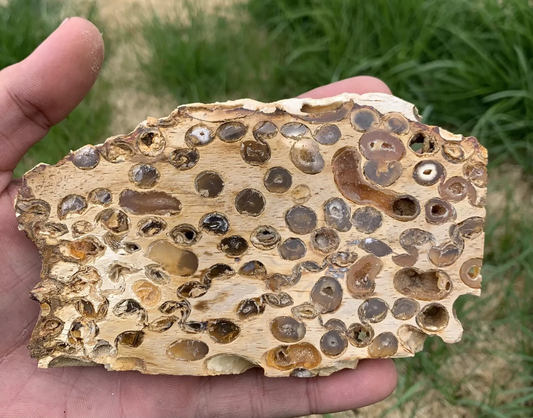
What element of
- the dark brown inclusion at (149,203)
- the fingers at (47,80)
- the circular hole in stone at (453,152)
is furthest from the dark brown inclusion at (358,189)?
the fingers at (47,80)

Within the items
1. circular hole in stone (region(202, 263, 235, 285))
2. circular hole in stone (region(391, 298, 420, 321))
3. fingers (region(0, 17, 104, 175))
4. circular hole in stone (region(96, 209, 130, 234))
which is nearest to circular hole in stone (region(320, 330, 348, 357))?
circular hole in stone (region(391, 298, 420, 321))

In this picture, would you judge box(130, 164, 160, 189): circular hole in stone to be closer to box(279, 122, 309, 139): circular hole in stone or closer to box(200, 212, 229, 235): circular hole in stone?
box(200, 212, 229, 235): circular hole in stone

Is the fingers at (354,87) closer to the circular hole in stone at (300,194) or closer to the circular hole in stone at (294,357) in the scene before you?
the circular hole in stone at (300,194)

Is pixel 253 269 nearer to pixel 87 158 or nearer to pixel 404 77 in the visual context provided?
pixel 87 158

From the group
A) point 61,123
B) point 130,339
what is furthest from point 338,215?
point 61,123

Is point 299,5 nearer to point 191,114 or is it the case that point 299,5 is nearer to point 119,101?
point 119,101
